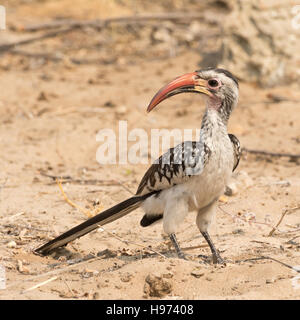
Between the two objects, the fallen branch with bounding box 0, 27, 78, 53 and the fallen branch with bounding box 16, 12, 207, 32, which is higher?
the fallen branch with bounding box 16, 12, 207, 32

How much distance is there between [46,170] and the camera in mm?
6277

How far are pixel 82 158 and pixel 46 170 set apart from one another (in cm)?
47

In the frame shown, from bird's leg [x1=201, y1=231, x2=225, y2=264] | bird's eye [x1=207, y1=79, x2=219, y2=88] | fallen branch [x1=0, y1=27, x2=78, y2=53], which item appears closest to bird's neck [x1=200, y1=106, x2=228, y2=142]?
bird's eye [x1=207, y1=79, x2=219, y2=88]

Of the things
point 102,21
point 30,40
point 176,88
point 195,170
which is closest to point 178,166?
point 195,170

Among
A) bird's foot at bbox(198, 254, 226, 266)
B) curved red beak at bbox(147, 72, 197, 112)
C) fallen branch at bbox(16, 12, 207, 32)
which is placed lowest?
bird's foot at bbox(198, 254, 226, 266)

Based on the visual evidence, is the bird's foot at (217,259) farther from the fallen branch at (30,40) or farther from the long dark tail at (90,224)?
the fallen branch at (30,40)

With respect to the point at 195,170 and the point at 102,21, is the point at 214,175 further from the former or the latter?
the point at 102,21

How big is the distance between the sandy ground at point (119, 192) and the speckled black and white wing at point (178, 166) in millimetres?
452

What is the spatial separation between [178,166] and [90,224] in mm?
755

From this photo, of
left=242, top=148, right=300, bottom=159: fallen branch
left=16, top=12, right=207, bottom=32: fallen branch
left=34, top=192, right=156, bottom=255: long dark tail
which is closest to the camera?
left=34, top=192, right=156, bottom=255: long dark tail

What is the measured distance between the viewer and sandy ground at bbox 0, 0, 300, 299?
3859 mm

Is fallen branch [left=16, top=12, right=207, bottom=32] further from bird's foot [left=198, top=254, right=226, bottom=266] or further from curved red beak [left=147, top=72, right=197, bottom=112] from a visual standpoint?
bird's foot [left=198, top=254, right=226, bottom=266]

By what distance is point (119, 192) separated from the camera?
5699mm
